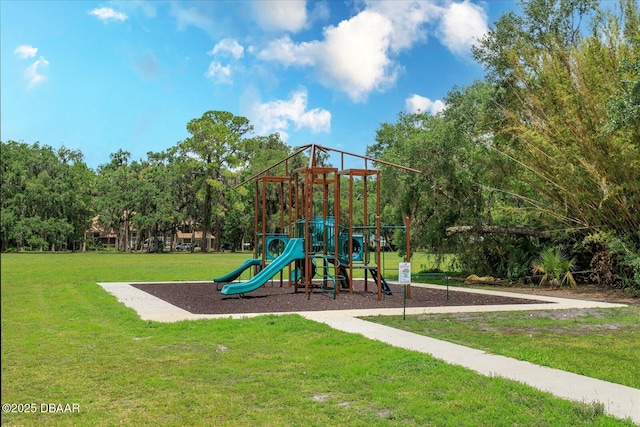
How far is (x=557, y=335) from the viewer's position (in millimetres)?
9531

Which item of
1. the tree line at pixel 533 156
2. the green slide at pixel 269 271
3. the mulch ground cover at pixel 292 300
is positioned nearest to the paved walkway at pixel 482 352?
the mulch ground cover at pixel 292 300

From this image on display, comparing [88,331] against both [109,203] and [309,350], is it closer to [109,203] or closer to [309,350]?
[309,350]

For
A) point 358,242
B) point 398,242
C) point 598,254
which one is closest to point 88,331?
point 358,242

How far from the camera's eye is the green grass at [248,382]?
4.95 meters

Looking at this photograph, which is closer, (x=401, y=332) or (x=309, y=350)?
(x=309, y=350)

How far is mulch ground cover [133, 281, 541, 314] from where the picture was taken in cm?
1312

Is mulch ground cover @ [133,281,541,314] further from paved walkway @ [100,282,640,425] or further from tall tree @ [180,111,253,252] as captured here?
tall tree @ [180,111,253,252]

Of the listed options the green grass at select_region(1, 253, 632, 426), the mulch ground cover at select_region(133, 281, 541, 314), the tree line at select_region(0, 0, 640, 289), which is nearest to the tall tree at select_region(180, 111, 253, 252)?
the tree line at select_region(0, 0, 640, 289)

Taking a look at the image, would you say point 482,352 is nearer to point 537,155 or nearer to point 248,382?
point 248,382

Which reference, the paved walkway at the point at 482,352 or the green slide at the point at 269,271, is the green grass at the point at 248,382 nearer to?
the paved walkway at the point at 482,352

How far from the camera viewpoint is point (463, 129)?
2188cm

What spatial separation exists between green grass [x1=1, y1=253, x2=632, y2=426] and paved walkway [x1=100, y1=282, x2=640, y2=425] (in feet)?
1.12

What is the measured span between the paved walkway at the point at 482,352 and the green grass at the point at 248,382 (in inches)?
13.5

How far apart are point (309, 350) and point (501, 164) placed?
15405 millimetres
